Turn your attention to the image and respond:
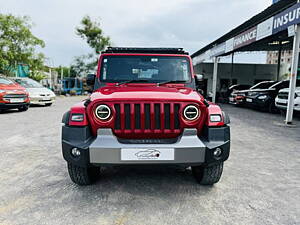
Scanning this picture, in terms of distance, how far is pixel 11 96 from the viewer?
350 inches

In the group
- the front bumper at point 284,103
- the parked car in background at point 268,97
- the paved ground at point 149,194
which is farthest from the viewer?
the parked car in background at point 268,97

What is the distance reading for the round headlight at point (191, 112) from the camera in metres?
2.41

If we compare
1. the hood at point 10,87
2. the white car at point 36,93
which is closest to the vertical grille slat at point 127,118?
the hood at point 10,87

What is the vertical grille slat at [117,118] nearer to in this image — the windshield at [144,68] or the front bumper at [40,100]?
the windshield at [144,68]

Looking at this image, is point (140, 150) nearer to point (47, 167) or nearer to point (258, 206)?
point (258, 206)

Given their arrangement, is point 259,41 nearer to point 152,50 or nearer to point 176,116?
point 152,50

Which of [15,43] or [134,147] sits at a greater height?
[15,43]

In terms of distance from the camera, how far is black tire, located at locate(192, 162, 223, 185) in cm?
262

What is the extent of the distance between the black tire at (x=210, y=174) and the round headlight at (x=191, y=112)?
600 millimetres

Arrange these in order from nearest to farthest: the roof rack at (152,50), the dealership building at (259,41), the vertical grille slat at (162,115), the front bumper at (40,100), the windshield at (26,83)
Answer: the vertical grille slat at (162,115) < the roof rack at (152,50) < the dealership building at (259,41) < the front bumper at (40,100) < the windshield at (26,83)

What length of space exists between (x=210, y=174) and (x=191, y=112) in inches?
31.4

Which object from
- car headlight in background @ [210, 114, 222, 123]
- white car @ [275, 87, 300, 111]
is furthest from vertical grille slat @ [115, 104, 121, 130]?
white car @ [275, 87, 300, 111]

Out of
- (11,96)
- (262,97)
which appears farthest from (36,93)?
(262,97)

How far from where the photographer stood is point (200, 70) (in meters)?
26.3
